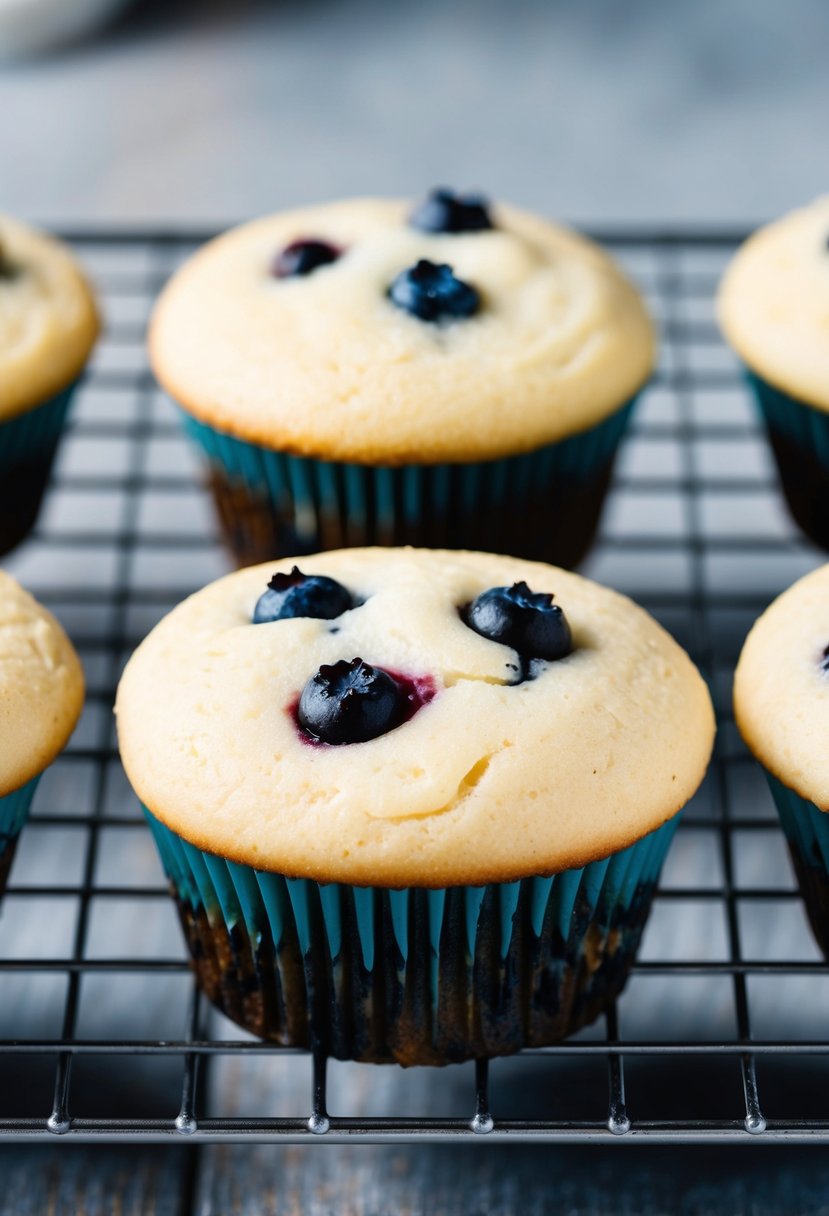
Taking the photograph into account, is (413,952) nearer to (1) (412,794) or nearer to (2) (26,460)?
(1) (412,794)

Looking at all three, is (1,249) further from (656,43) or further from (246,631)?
Result: (656,43)

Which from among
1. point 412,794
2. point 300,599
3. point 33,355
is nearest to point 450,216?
point 33,355

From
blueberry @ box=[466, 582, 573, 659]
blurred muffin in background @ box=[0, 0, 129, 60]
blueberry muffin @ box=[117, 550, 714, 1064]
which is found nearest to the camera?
blueberry muffin @ box=[117, 550, 714, 1064]

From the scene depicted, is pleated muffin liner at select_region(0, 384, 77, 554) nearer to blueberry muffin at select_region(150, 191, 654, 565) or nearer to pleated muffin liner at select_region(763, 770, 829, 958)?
blueberry muffin at select_region(150, 191, 654, 565)

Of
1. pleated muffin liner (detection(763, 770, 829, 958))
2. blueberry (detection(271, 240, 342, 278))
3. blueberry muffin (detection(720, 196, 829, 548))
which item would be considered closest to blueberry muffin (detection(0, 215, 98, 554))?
blueberry (detection(271, 240, 342, 278))

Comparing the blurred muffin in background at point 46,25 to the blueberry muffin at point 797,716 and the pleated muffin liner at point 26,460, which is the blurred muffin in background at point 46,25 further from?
the blueberry muffin at point 797,716

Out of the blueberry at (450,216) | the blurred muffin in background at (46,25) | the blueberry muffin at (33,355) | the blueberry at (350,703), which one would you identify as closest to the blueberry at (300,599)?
the blueberry at (350,703)
